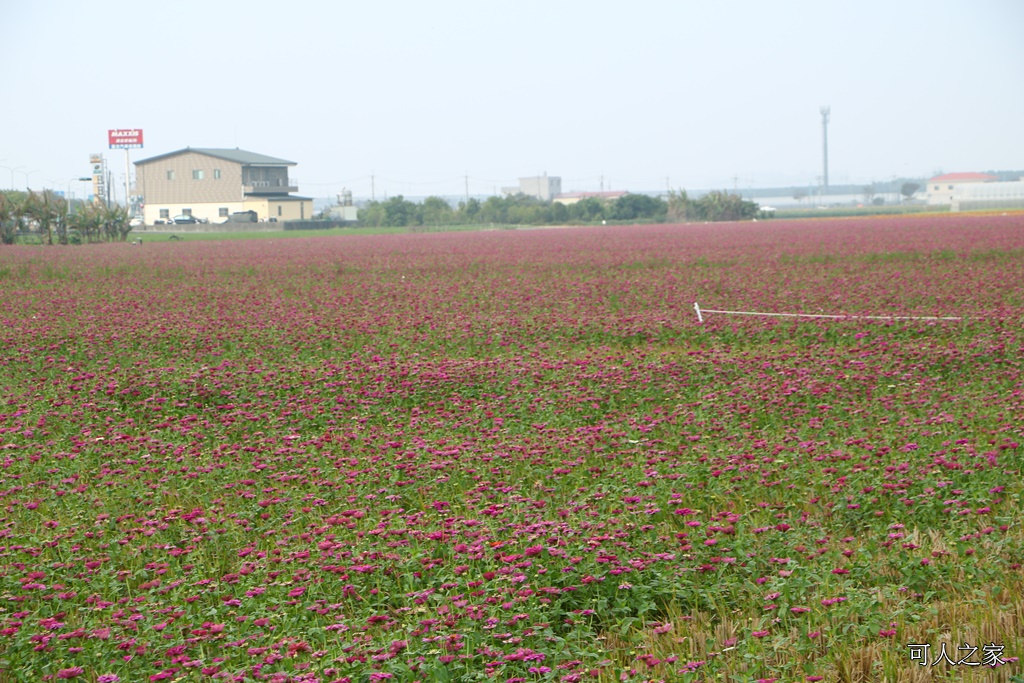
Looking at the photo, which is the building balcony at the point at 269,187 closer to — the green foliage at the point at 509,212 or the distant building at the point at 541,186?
the green foliage at the point at 509,212

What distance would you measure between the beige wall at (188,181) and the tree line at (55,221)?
39517 mm

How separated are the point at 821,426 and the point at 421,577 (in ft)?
11.5

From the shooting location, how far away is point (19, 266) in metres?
29.5

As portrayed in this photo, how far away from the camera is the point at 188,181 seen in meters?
101

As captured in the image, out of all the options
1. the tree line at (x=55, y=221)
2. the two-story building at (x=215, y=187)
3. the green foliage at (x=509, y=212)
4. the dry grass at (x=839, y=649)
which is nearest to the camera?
the dry grass at (x=839, y=649)

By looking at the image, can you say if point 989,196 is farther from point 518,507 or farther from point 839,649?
point 839,649

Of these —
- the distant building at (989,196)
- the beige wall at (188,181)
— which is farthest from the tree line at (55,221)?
the distant building at (989,196)

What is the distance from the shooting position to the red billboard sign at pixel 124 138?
387 feet

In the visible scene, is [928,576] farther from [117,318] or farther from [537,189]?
[537,189]

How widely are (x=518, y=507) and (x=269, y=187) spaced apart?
3922 inches

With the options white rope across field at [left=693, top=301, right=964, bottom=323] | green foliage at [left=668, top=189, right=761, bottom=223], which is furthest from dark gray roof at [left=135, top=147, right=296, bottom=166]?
white rope across field at [left=693, top=301, right=964, bottom=323]

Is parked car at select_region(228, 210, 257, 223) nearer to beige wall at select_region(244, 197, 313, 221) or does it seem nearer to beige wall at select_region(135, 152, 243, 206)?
beige wall at select_region(244, 197, 313, 221)

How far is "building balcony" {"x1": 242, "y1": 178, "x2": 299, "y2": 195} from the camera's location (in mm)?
98688

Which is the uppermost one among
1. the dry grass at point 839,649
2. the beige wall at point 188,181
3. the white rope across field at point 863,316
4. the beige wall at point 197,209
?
the beige wall at point 188,181
